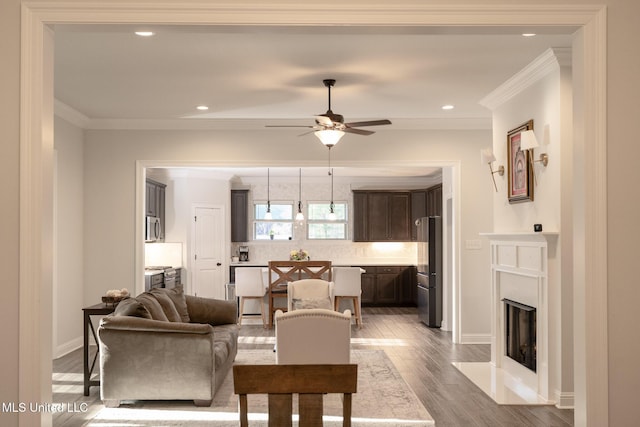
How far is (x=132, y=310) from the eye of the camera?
4.95 metres

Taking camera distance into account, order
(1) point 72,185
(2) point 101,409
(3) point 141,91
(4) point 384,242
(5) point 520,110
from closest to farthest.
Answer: (2) point 101,409 < (5) point 520,110 < (3) point 141,91 < (1) point 72,185 < (4) point 384,242

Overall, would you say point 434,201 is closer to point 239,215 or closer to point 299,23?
point 239,215

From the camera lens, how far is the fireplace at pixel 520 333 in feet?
18.2

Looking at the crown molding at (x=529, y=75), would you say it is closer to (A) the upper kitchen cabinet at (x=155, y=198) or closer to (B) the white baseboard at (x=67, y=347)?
(B) the white baseboard at (x=67, y=347)

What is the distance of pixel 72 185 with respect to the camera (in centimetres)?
750

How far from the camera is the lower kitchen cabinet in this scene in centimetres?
1217

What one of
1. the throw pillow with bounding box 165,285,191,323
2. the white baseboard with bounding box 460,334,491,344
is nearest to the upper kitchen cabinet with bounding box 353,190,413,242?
the white baseboard with bounding box 460,334,491,344

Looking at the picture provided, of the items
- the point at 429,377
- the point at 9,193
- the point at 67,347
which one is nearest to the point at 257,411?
the point at 429,377

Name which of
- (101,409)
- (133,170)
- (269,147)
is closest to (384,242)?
(269,147)

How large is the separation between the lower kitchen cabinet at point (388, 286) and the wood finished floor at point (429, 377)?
2061mm

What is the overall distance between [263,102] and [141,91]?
4.24 feet

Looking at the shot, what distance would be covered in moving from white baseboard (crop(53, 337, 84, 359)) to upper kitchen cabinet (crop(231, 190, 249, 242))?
5505 millimetres

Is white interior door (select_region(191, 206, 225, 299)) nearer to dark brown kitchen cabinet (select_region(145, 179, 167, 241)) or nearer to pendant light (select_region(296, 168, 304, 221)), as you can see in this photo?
dark brown kitchen cabinet (select_region(145, 179, 167, 241))

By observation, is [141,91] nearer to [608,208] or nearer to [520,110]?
[520,110]
